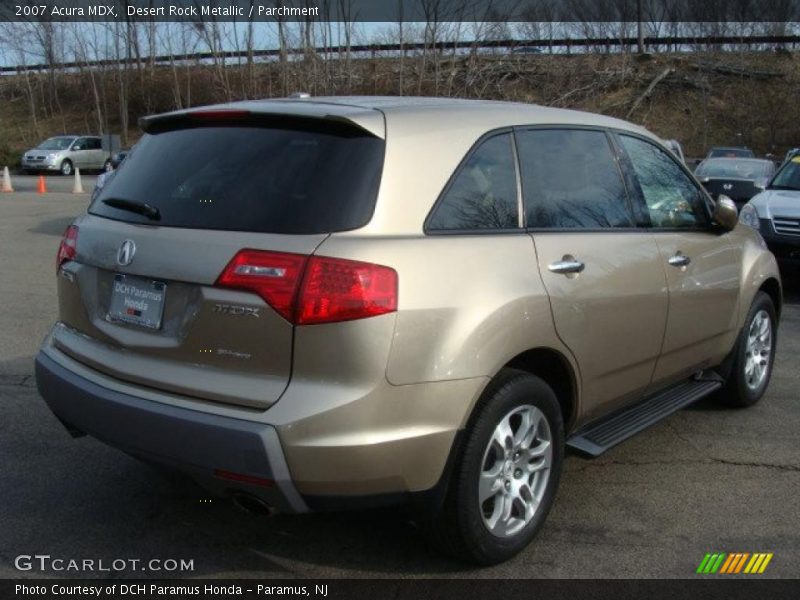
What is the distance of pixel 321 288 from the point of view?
2.74 m

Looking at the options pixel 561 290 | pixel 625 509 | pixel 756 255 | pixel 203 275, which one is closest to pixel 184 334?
pixel 203 275

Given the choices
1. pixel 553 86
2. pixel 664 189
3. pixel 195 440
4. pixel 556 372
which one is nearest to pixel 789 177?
pixel 664 189

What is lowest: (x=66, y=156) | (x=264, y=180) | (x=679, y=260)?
(x=66, y=156)

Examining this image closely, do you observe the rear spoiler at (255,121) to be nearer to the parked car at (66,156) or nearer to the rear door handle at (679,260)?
the rear door handle at (679,260)

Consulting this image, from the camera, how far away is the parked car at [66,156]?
35531mm

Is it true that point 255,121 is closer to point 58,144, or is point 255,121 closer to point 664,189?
point 664,189

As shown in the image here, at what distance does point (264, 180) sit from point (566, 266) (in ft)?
4.19

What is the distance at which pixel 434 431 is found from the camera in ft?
9.43

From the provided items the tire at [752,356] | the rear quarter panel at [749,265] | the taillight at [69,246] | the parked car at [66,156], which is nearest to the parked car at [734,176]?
the tire at [752,356]

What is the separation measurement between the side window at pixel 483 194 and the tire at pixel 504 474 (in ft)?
1.96

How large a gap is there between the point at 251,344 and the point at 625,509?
Answer: 6.65ft

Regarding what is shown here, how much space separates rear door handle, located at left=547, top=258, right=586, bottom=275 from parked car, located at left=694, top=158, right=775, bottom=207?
11.7 metres

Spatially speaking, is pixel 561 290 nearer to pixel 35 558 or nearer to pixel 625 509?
pixel 625 509

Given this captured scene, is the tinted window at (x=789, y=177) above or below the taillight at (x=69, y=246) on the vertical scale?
below
